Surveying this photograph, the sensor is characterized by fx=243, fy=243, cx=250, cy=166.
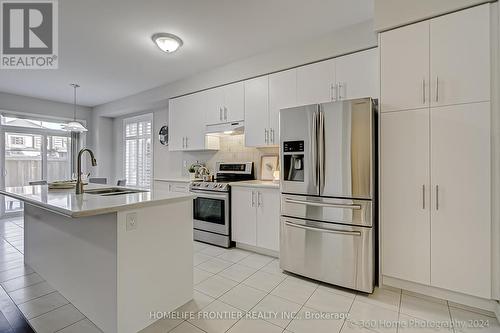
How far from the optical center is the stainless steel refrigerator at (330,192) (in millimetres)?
2246

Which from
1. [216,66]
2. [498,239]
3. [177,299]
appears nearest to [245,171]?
[216,66]

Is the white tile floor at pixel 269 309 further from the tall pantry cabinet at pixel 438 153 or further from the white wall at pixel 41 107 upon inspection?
→ the white wall at pixel 41 107

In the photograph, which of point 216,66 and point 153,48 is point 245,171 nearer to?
point 216,66

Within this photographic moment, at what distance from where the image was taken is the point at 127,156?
247 inches

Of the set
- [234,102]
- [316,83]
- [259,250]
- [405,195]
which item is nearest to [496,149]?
[405,195]

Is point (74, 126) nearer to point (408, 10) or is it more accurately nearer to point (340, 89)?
point (340, 89)

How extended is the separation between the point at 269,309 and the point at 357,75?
255 centimetres

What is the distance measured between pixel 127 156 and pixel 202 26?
459 cm

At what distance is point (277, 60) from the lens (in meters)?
3.29

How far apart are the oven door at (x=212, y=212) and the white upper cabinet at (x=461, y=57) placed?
2.71 meters

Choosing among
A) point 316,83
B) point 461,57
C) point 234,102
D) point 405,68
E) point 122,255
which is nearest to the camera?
point 122,255

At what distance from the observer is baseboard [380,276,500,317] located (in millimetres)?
1942

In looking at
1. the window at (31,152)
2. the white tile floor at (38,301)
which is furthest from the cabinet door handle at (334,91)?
the window at (31,152)

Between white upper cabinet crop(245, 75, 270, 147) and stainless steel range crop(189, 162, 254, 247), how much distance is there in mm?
596
